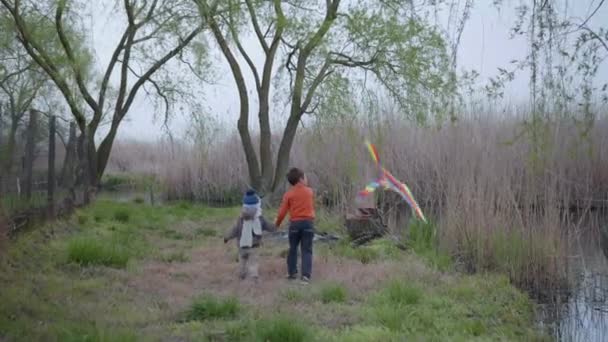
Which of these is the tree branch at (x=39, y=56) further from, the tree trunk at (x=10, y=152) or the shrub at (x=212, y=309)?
the shrub at (x=212, y=309)

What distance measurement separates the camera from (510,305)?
26.9ft

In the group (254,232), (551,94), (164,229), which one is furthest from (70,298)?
(164,229)

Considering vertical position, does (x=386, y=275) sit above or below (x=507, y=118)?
below

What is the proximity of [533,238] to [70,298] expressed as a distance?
606 cm

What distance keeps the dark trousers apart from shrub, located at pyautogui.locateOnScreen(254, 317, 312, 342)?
2850 millimetres

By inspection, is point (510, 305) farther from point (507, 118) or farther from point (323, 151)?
point (323, 151)

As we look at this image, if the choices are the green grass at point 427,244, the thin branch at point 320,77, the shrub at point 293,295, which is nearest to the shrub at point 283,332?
the shrub at point 293,295

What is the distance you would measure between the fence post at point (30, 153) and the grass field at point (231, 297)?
2.18ft

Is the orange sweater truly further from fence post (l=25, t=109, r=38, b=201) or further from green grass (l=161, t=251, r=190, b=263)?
fence post (l=25, t=109, r=38, b=201)

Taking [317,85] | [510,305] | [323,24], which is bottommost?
[510,305]

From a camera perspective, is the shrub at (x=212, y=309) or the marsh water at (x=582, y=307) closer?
the shrub at (x=212, y=309)

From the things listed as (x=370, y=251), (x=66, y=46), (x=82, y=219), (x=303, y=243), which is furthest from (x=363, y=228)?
(x=66, y=46)

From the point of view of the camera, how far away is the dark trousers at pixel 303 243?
8.58m

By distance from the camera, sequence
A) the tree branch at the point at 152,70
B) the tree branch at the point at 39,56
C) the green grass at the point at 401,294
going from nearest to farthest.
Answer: the green grass at the point at 401,294 < the tree branch at the point at 39,56 < the tree branch at the point at 152,70
